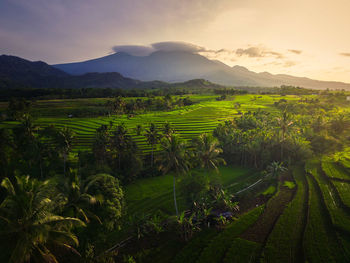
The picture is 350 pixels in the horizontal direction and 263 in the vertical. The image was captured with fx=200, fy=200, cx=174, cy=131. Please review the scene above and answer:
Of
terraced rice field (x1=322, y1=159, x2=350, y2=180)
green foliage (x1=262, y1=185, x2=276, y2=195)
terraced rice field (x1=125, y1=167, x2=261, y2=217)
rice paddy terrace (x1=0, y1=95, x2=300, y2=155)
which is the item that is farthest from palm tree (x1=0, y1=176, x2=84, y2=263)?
terraced rice field (x1=322, y1=159, x2=350, y2=180)

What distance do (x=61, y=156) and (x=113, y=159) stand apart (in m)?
13.4

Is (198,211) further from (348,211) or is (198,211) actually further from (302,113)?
(302,113)

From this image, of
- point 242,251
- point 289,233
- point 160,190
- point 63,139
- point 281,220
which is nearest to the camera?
point 242,251

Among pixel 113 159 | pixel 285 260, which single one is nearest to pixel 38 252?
pixel 285 260

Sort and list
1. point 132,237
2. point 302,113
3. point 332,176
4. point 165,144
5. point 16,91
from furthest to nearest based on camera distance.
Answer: point 16,91 → point 302,113 → point 332,176 → point 165,144 → point 132,237

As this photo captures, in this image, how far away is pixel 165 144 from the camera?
118ft

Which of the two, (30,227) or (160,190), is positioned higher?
(30,227)

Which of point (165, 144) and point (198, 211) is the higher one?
point (165, 144)

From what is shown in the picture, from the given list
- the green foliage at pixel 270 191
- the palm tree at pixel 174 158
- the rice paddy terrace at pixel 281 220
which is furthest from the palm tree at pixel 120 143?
the green foliage at pixel 270 191

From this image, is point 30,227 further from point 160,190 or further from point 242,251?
point 160,190

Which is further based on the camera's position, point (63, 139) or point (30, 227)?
point (63, 139)

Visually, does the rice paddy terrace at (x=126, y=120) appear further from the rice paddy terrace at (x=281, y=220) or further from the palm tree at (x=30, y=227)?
the palm tree at (x=30, y=227)

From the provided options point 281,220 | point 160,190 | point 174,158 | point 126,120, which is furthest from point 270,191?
point 126,120

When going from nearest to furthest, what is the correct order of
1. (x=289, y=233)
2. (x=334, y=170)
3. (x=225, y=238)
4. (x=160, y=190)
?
1. (x=289, y=233)
2. (x=225, y=238)
3. (x=334, y=170)
4. (x=160, y=190)
